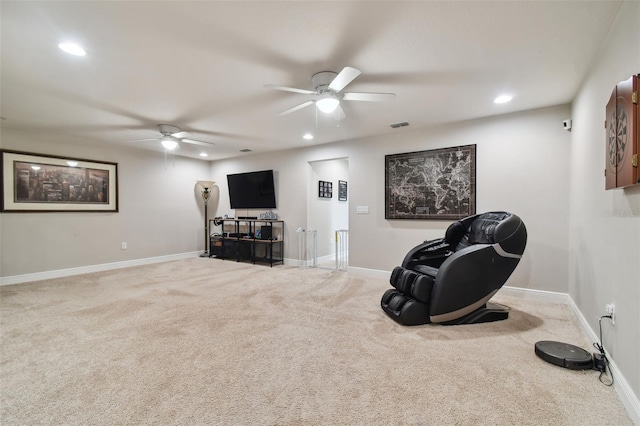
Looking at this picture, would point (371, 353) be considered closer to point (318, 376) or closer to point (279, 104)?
point (318, 376)

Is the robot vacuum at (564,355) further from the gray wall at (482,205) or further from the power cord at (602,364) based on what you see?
the gray wall at (482,205)

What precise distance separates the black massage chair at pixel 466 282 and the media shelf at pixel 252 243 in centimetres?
356

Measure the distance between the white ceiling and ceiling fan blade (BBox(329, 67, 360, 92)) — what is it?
19cm

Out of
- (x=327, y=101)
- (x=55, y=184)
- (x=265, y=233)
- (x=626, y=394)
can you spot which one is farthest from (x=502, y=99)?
(x=55, y=184)

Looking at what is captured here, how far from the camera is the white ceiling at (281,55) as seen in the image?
5.92ft

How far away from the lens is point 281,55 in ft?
7.47

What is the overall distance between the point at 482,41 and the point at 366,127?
229cm

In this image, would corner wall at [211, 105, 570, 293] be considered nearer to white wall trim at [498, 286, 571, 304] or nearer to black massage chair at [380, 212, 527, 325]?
white wall trim at [498, 286, 571, 304]

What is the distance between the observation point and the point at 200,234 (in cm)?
710

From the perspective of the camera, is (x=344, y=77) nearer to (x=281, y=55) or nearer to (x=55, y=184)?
(x=281, y=55)

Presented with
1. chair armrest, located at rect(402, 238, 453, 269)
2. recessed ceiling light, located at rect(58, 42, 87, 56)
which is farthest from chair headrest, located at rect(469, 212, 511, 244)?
recessed ceiling light, located at rect(58, 42, 87, 56)

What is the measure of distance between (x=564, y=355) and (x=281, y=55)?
3.17 m

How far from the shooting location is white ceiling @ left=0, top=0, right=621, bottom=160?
1804 millimetres

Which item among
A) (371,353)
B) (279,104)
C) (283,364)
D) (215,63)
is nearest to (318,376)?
(283,364)
